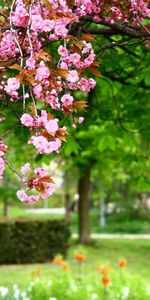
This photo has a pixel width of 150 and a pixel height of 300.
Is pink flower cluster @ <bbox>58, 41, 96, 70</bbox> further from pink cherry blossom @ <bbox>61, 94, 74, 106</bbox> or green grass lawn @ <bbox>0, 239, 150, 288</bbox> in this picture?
green grass lawn @ <bbox>0, 239, 150, 288</bbox>

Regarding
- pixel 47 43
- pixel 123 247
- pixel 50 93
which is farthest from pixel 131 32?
pixel 123 247

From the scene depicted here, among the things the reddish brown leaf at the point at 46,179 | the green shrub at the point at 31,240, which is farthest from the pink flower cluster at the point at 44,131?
the green shrub at the point at 31,240

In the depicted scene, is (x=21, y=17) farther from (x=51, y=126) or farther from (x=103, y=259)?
(x=103, y=259)

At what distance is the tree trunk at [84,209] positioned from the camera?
1894 centimetres

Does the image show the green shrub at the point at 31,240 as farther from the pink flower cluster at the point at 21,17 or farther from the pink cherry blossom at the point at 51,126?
the pink cherry blossom at the point at 51,126

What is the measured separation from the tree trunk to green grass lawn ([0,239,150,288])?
324 mm

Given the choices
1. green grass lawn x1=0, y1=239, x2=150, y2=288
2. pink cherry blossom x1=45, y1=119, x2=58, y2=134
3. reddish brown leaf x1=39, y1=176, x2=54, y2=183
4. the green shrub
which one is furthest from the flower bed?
the green shrub

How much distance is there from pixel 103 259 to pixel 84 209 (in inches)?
145

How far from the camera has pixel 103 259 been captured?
15711 mm

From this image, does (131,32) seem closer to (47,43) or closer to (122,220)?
(47,43)

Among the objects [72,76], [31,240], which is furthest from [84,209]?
[72,76]

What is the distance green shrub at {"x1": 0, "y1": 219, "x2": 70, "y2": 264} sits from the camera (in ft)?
46.2

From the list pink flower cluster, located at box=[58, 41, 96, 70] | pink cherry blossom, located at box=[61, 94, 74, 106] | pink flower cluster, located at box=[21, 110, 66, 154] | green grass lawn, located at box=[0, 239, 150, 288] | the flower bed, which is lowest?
green grass lawn, located at box=[0, 239, 150, 288]

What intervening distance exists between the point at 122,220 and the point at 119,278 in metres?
24.1
